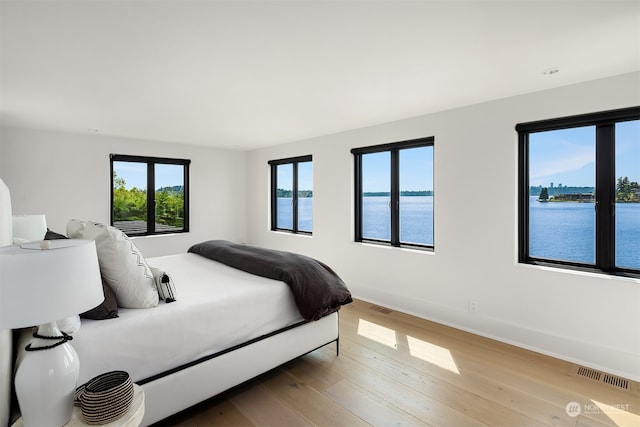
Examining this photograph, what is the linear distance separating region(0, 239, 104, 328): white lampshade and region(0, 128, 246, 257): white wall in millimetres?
4359

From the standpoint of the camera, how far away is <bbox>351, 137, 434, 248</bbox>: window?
401cm

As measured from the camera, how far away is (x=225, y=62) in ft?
7.75

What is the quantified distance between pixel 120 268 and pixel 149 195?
3994 mm

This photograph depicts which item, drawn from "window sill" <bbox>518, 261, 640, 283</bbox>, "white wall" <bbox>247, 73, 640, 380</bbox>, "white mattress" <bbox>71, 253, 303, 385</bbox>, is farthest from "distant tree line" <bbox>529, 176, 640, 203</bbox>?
"white mattress" <bbox>71, 253, 303, 385</bbox>

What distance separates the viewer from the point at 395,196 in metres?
4.28

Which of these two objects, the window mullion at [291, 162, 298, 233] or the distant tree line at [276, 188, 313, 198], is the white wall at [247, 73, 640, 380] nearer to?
the distant tree line at [276, 188, 313, 198]

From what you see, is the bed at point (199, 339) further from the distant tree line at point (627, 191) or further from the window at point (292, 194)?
the window at point (292, 194)

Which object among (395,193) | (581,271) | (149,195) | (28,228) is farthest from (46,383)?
(149,195)

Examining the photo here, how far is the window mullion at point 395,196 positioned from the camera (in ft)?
13.9

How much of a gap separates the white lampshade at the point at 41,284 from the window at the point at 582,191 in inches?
137

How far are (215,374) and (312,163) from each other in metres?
3.70

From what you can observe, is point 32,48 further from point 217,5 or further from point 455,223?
point 455,223

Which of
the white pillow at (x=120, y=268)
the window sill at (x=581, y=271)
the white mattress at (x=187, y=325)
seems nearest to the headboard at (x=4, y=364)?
the white mattress at (x=187, y=325)

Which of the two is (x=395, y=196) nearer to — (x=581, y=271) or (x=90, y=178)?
(x=581, y=271)
